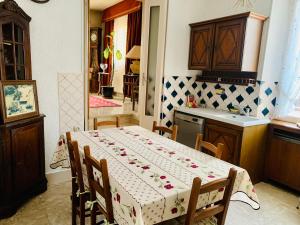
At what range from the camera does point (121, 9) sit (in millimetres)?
7207

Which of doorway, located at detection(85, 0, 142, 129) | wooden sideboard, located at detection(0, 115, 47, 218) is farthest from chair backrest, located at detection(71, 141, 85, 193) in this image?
doorway, located at detection(85, 0, 142, 129)

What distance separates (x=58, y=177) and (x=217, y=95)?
7.97 ft

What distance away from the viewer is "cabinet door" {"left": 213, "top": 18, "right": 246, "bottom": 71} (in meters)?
2.79

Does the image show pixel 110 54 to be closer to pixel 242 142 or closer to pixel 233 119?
pixel 233 119

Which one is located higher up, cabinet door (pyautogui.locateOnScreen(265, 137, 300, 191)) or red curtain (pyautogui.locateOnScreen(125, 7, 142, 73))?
red curtain (pyautogui.locateOnScreen(125, 7, 142, 73))

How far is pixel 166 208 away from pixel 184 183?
0.64 ft

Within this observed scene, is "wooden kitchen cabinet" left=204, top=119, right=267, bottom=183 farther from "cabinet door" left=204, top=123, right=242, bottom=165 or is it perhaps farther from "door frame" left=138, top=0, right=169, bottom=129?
"door frame" left=138, top=0, right=169, bottom=129

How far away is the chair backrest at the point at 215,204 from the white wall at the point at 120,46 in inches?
268

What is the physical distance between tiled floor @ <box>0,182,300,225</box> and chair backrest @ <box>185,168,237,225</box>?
1010 millimetres

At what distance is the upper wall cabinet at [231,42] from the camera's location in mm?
2768

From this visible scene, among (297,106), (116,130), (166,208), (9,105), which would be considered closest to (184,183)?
(166,208)

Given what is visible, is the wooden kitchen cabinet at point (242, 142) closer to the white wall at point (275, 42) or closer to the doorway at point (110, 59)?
the white wall at point (275, 42)

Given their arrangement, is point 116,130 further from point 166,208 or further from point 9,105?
point 166,208

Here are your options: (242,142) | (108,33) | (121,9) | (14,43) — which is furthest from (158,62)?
(108,33)
